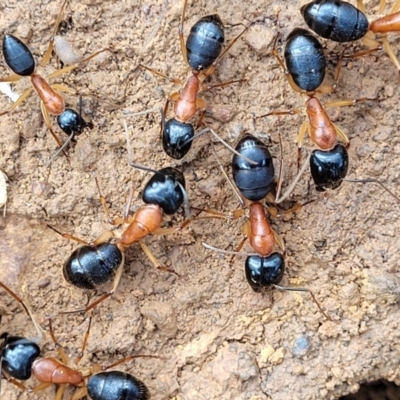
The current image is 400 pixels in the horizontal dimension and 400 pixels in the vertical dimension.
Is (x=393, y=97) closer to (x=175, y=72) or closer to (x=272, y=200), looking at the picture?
(x=272, y=200)

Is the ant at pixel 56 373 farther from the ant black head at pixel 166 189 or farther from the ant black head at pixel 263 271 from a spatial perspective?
the ant black head at pixel 166 189

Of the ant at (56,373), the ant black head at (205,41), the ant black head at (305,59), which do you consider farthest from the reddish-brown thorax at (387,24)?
the ant at (56,373)

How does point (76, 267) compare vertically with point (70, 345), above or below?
above

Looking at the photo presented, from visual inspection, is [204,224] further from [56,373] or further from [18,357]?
[18,357]

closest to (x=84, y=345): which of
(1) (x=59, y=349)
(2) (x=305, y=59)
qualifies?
(1) (x=59, y=349)

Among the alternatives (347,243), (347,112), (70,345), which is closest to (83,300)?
(70,345)

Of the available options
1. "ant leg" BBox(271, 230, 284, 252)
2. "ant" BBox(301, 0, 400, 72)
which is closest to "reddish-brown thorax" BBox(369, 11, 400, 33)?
"ant" BBox(301, 0, 400, 72)
